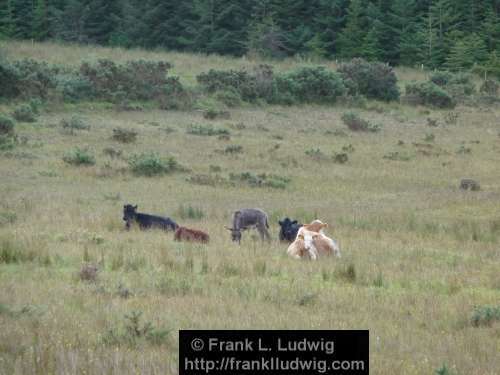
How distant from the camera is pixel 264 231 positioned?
1603 cm

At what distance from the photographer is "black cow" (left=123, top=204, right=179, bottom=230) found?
1656cm

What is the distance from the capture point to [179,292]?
10172 millimetres

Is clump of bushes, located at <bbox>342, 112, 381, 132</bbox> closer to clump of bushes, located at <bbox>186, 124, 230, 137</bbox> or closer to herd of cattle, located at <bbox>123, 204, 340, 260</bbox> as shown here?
clump of bushes, located at <bbox>186, 124, 230, 137</bbox>

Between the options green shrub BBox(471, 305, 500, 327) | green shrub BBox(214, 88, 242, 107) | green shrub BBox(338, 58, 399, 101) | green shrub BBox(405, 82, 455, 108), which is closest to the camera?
green shrub BBox(471, 305, 500, 327)

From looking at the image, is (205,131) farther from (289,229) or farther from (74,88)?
(289,229)

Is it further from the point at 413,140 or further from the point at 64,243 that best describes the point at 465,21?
the point at 64,243

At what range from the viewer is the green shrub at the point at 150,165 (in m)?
24.6

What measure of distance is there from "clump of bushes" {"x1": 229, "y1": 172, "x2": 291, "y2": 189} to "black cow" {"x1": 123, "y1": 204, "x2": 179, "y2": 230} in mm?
7234

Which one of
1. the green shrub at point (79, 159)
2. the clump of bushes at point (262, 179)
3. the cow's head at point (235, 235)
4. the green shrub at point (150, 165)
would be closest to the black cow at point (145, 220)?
the cow's head at point (235, 235)

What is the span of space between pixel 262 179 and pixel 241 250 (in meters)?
10.4

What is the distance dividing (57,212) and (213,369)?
1180cm

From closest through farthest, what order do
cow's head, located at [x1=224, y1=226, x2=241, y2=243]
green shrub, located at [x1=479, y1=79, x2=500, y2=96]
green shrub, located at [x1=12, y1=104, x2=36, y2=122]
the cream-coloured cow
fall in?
the cream-coloured cow
cow's head, located at [x1=224, y1=226, x2=241, y2=243]
green shrub, located at [x1=12, y1=104, x2=36, y2=122]
green shrub, located at [x1=479, y1=79, x2=500, y2=96]

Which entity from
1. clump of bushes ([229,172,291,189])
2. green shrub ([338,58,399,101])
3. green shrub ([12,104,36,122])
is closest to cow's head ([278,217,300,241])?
clump of bushes ([229,172,291,189])

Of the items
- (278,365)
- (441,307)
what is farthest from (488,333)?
(278,365)
